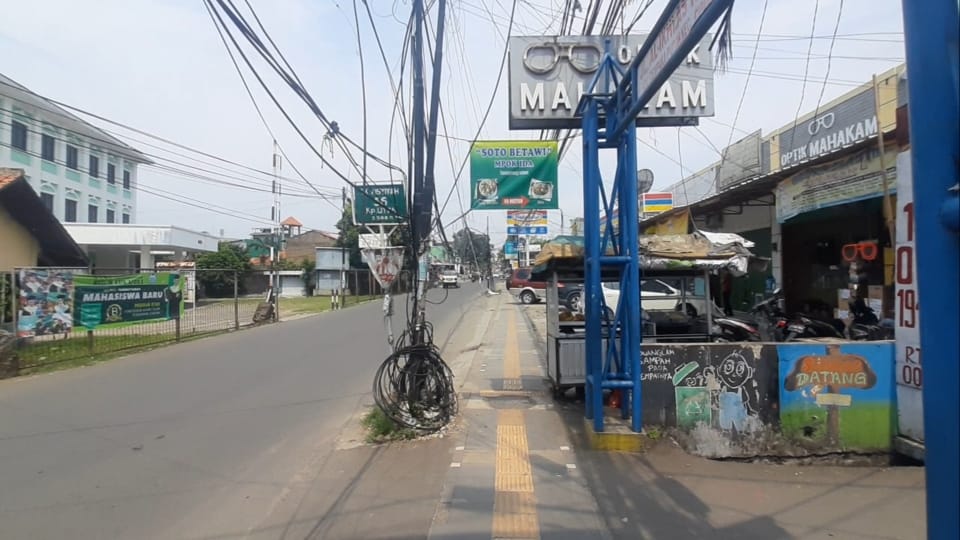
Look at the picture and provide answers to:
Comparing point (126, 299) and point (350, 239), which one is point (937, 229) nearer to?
point (126, 299)

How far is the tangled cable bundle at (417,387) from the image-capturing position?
6.74 metres

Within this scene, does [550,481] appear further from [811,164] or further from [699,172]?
[699,172]

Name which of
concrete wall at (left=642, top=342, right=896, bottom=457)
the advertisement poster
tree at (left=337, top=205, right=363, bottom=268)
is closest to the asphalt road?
the advertisement poster

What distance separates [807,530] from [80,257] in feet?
65.5

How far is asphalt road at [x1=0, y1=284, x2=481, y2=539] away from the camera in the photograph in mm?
4406

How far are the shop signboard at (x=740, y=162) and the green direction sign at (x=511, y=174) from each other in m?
6.25

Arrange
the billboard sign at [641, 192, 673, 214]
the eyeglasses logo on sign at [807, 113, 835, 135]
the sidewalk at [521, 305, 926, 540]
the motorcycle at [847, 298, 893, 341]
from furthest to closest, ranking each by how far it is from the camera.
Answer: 1. the billboard sign at [641, 192, 673, 214]
2. the eyeglasses logo on sign at [807, 113, 835, 135]
3. the motorcycle at [847, 298, 893, 341]
4. the sidewalk at [521, 305, 926, 540]

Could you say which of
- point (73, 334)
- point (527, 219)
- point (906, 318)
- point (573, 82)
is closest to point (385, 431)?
point (573, 82)

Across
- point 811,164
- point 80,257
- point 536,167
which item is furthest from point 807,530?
point 80,257

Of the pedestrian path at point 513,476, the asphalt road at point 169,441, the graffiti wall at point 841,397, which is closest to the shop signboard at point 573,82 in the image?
the graffiti wall at point 841,397

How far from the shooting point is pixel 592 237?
619 centimetres

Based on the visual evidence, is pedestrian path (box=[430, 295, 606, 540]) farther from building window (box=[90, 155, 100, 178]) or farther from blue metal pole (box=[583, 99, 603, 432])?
building window (box=[90, 155, 100, 178])

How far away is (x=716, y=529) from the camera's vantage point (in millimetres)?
4117

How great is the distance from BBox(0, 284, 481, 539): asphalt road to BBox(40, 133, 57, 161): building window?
29.4m
